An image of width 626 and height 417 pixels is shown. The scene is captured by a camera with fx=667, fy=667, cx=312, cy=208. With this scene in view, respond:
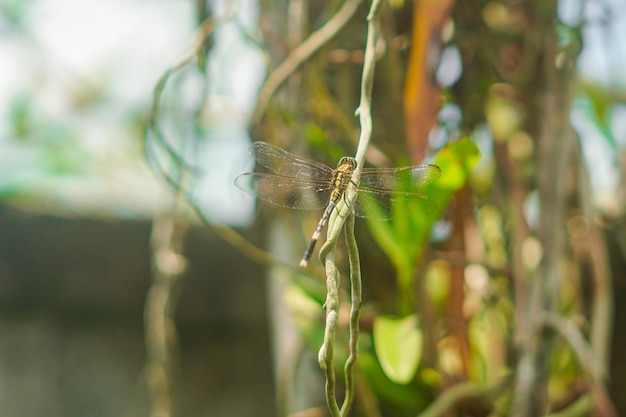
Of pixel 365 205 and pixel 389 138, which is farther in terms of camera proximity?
pixel 389 138

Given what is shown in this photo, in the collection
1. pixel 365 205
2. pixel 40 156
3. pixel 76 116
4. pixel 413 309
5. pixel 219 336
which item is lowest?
pixel 219 336

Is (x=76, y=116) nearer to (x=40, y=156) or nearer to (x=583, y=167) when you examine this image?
(x=40, y=156)

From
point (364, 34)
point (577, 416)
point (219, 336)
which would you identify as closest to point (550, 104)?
point (364, 34)

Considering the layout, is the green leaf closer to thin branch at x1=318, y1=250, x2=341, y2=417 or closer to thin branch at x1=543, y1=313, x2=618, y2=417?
thin branch at x1=543, y1=313, x2=618, y2=417

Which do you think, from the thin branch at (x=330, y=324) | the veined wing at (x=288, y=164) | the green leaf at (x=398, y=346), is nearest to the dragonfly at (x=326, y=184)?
the veined wing at (x=288, y=164)

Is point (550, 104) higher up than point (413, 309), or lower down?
higher up

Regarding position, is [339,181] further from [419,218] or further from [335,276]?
[335,276]

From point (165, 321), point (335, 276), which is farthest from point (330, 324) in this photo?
point (165, 321)

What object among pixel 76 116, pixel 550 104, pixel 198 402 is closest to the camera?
pixel 550 104

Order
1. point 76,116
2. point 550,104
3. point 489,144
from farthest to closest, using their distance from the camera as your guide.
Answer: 1. point 76,116
2. point 489,144
3. point 550,104
